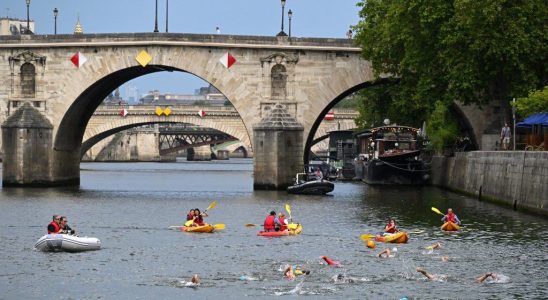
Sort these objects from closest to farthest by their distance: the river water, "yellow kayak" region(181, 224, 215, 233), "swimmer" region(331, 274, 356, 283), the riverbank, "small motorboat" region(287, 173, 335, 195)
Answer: the river water → "swimmer" region(331, 274, 356, 283) → "yellow kayak" region(181, 224, 215, 233) → the riverbank → "small motorboat" region(287, 173, 335, 195)

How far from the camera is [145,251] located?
163 feet

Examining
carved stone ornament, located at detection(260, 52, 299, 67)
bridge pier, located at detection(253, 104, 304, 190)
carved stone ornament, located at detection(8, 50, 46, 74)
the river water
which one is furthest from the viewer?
carved stone ornament, located at detection(8, 50, 46, 74)

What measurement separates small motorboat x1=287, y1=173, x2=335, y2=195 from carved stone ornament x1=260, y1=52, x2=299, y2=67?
8.68m

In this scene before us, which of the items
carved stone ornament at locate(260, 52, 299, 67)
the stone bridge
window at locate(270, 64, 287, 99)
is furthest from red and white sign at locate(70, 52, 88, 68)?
window at locate(270, 64, 287, 99)

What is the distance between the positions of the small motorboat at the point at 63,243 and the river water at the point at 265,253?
485 millimetres

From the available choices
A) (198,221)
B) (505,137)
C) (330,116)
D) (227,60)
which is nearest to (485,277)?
(198,221)

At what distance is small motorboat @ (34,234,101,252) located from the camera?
49.0 meters

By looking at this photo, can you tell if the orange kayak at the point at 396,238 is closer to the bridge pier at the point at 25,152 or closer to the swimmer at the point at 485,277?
the swimmer at the point at 485,277

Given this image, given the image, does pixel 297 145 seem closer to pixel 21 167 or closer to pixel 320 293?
pixel 21 167

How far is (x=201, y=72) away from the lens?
87375 mm

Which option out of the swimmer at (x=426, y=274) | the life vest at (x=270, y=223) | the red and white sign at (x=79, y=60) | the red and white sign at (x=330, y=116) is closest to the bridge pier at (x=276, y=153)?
the red and white sign at (x=79, y=60)

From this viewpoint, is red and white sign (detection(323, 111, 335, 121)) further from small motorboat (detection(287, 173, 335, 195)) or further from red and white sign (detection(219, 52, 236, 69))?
small motorboat (detection(287, 173, 335, 195))

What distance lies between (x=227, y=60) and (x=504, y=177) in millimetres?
26456

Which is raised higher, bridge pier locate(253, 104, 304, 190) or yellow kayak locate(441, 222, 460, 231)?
bridge pier locate(253, 104, 304, 190)
